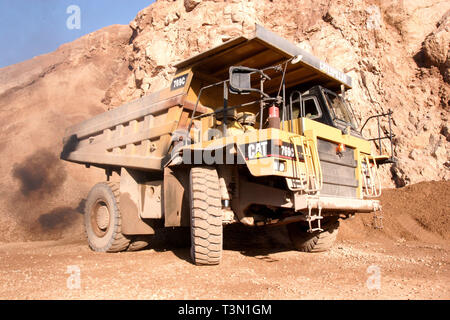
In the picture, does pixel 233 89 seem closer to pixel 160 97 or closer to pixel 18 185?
pixel 160 97

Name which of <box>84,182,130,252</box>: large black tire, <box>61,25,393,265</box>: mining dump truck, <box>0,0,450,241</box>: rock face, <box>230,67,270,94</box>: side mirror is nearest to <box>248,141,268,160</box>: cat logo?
<box>61,25,393,265</box>: mining dump truck

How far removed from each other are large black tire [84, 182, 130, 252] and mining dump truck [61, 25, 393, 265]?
0.02 m

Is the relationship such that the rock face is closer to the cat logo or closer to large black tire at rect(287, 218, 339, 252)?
large black tire at rect(287, 218, 339, 252)

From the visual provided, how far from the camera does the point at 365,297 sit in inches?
121

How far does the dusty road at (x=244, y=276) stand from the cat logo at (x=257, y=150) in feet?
4.55

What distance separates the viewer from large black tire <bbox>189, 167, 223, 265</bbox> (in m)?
4.34

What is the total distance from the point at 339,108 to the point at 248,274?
3.18 m

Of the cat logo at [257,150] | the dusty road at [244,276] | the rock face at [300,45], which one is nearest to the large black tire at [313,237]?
the dusty road at [244,276]

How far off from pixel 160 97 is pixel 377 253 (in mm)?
4549

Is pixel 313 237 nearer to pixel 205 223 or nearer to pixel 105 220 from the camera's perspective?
pixel 205 223

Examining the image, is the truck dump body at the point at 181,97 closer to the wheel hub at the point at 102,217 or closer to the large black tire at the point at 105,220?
the large black tire at the point at 105,220

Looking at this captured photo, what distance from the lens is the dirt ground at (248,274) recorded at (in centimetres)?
322

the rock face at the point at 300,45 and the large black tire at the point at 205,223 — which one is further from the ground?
the rock face at the point at 300,45
